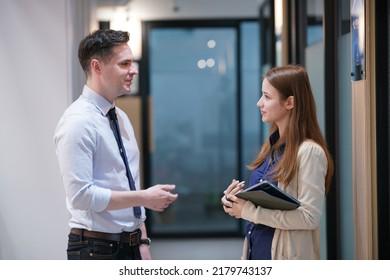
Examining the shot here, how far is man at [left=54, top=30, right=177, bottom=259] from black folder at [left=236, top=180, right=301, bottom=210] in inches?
10.6

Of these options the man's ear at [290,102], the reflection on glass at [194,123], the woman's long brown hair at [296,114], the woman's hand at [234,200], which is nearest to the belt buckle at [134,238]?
the woman's hand at [234,200]

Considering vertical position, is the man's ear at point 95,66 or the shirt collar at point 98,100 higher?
the man's ear at point 95,66

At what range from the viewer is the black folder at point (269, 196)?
218cm

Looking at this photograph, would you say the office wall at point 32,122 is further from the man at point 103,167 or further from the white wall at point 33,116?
the man at point 103,167

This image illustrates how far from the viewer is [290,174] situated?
2.29 meters

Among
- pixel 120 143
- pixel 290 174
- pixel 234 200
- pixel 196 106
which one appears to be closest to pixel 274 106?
pixel 290 174

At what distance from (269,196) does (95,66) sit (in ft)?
2.59

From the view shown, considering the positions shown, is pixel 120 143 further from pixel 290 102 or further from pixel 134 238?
pixel 290 102

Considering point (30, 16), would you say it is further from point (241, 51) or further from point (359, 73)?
point (241, 51)

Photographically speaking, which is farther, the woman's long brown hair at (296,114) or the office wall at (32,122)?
the office wall at (32,122)

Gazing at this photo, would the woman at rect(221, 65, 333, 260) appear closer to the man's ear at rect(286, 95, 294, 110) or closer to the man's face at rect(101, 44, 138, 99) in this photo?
the man's ear at rect(286, 95, 294, 110)

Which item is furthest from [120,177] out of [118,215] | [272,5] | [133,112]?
[133,112]

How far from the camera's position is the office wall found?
10.1 feet
